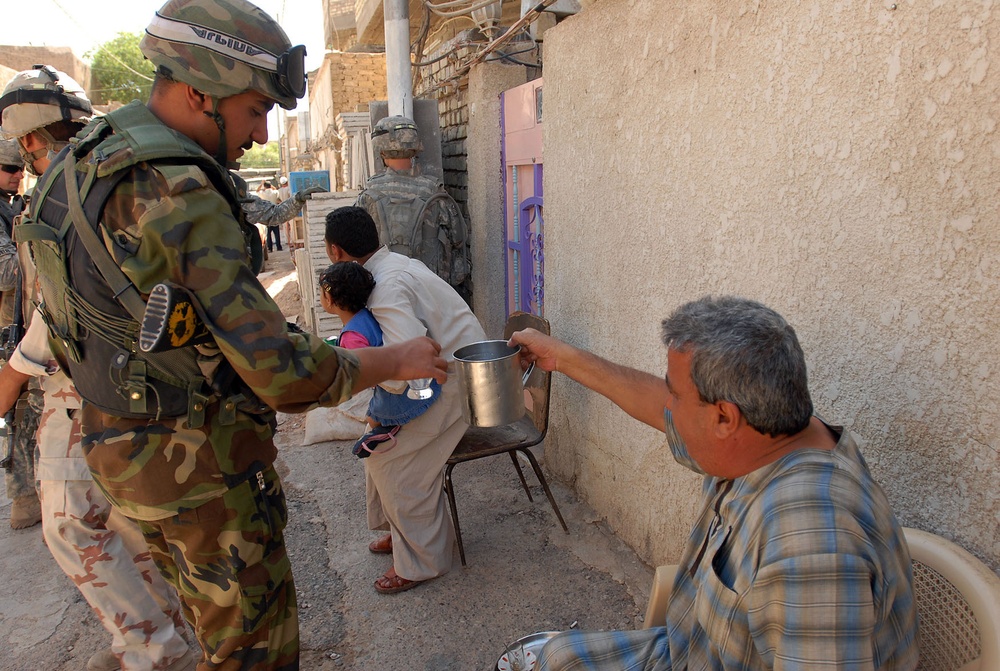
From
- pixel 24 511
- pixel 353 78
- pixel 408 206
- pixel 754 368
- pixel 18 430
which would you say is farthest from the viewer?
pixel 353 78

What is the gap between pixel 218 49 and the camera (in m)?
1.72

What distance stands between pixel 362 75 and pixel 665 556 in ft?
40.9

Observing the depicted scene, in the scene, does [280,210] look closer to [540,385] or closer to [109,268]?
[540,385]

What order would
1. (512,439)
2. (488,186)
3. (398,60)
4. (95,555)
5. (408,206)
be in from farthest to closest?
(398,60), (488,186), (408,206), (512,439), (95,555)

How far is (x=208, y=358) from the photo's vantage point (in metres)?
1.73

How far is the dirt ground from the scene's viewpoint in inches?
109

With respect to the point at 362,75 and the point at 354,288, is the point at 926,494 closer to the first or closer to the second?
the point at 354,288

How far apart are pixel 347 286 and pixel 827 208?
5.83ft

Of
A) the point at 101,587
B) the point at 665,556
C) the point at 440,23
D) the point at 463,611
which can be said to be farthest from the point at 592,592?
the point at 440,23

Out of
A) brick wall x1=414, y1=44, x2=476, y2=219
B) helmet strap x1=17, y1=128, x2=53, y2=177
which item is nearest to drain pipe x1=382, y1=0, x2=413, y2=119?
brick wall x1=414, y1=44, x2=476, y2=219

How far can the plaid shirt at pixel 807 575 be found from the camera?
1095 millimetres

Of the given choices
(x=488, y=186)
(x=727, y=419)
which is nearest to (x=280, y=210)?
(x=488, y=186)

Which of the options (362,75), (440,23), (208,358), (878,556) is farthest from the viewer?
(362,75)

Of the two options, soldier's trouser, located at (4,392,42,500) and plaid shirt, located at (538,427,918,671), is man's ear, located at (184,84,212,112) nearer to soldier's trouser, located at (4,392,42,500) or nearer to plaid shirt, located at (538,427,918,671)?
plaid shirt, located at (538,427,918,671)
